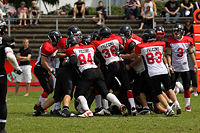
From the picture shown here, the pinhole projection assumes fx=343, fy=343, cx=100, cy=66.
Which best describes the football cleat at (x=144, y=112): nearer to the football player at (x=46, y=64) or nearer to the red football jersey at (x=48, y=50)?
the football player at (x=46, y=64)

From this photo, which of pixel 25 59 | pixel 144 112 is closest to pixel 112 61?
pixel 144 112

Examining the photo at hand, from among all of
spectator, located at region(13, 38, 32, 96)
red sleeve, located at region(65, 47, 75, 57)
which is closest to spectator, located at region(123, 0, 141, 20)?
spectator, located at region(13, 38, 32, 96)

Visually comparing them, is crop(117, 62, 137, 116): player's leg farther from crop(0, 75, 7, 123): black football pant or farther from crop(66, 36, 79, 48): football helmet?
crop(0, 75, 7, 123): black football pant

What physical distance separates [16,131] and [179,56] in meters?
4.49

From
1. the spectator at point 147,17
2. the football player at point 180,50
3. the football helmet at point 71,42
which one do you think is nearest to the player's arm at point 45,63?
the football helmet at point 71,42

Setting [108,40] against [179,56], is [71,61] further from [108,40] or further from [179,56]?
[179,56]

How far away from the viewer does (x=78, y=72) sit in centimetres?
706

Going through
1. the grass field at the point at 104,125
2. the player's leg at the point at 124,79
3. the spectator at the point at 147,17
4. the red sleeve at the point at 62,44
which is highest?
the spectator at the point at 147,17

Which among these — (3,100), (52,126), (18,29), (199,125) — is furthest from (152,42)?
(18,29)

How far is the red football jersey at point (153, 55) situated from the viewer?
6.86m

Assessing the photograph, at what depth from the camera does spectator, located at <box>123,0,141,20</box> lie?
17406 millimetres

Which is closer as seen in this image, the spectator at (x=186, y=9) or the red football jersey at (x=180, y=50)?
the red football jersey at (x=180, y=50)

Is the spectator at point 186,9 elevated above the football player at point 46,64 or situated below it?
above

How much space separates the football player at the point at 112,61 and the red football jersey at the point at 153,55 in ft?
1.71
